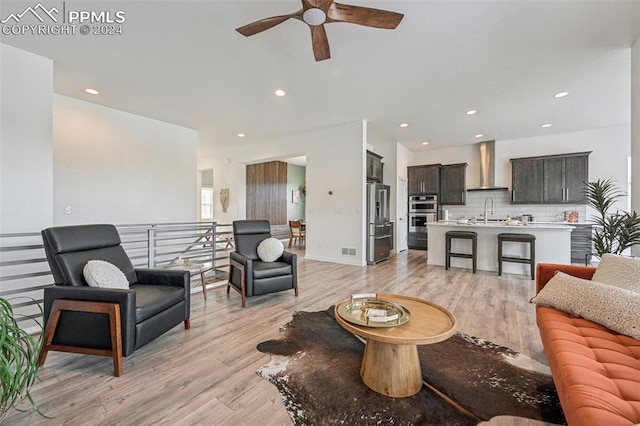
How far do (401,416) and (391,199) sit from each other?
6066 millimetres

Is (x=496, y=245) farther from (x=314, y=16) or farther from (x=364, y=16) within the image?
(x=314, y=16)

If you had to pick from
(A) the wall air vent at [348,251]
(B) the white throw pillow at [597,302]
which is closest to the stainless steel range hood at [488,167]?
(A) the wall air vent at [348,251]

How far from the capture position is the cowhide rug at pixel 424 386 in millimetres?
1533

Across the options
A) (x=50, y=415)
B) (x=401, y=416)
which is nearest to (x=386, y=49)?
(x=401, y=416)

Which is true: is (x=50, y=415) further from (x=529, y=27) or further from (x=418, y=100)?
(x=418, y=100)

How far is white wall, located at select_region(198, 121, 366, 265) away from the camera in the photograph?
→ 5500 millimetres

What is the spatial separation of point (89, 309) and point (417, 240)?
23.8 feet

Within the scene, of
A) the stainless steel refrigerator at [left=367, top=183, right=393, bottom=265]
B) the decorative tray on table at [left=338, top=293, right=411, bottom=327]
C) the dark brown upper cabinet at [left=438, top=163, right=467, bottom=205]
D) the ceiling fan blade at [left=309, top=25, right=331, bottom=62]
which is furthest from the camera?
the dark brown upper cabinet at [left=438, top=163, right=467, bottom=205]

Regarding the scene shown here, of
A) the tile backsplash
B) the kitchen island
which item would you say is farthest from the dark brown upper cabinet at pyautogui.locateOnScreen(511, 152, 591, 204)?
the kitchen island

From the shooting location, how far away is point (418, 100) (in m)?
4.43

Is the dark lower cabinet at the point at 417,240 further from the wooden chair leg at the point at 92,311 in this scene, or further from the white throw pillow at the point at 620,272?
the wooden chair leg at the point at 92,311

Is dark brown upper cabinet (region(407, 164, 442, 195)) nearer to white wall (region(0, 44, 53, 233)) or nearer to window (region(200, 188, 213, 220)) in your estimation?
window (region(200, 188, 213, 220))

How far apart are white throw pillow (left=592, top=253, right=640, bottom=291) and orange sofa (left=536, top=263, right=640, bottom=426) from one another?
1.36ft

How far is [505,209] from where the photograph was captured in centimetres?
704
